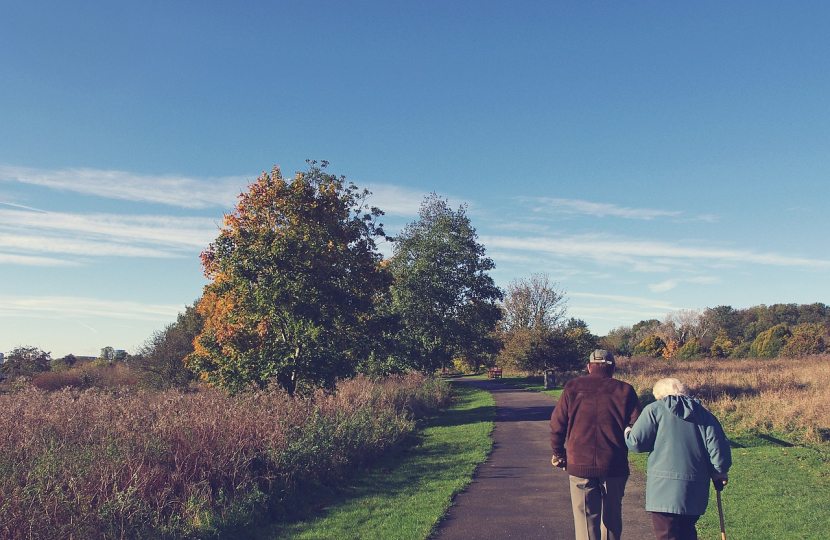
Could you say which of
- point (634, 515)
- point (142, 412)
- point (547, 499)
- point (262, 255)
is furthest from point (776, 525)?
point (262, 255)

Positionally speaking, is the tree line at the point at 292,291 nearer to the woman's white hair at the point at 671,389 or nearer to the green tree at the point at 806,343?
the woman's white hair at the point at 671,389

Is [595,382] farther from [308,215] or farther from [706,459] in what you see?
[308,215]

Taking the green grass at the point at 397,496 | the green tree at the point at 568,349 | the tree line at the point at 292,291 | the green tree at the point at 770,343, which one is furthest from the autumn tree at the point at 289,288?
the green tree at the point at 770,343

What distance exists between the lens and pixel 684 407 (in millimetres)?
4785

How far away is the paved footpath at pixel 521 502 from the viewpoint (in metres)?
6.80

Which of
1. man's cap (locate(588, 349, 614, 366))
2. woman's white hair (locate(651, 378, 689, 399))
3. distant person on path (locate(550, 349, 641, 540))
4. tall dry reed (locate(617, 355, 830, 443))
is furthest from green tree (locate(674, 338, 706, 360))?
woman's white hair (locate(651, 378, 689, 399))

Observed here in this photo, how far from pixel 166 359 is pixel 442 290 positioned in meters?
16.6

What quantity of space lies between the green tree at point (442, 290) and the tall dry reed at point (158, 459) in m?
19.0

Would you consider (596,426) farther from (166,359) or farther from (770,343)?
(770,343)

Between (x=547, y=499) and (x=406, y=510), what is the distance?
2217mm

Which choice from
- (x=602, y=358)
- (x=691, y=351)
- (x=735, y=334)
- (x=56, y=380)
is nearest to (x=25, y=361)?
(x=56, y=380)

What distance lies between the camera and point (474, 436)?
14930 millimetres

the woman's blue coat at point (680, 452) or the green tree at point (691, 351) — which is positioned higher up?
the woman's blue coat at point (680, 452)

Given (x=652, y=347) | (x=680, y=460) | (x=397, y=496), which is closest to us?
(x=680, y=460)
